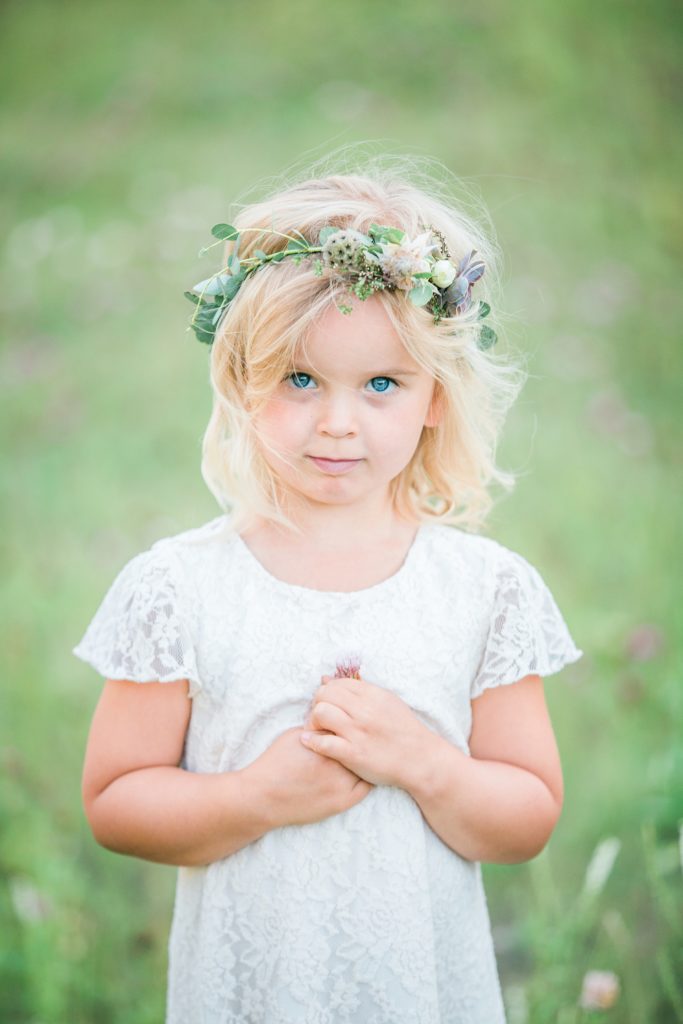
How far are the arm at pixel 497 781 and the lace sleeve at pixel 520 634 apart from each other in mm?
43

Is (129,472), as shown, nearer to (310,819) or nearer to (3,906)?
(3,906)

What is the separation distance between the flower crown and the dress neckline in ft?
1.41

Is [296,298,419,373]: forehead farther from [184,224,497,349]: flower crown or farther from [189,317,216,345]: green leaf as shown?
[189,317,216,345]: green leaf

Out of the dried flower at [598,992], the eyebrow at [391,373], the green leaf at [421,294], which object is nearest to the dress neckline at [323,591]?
the eyebrow at [391,373]

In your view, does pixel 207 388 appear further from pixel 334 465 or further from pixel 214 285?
pixel 334 465

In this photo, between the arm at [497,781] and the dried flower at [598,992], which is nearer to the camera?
the arm at [497,781]

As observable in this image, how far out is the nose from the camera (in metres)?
1.68

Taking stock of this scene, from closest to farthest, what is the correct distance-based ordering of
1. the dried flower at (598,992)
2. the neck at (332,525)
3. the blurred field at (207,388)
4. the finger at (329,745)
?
the finger at (329,745) < the neck at (332,525) < the dried flower at (598,992) < the blurred field at (207,388)

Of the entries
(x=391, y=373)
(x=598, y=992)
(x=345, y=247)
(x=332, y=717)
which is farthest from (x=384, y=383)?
(x=598, y=992)

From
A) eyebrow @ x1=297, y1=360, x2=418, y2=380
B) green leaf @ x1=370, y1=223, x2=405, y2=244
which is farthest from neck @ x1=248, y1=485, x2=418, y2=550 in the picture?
green leaf @ x1=370, y1=223, x2=405, y2=244

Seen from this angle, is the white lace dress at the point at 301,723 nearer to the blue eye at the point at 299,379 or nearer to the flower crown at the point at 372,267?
the blue eye at the point at 299,379

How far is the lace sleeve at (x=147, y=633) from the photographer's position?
5.71 ft

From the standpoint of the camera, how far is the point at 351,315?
1701mm

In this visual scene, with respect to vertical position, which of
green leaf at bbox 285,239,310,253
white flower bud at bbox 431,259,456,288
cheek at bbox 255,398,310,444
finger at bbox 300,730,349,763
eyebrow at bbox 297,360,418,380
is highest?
green leaf at bbox 285,239,310,253
